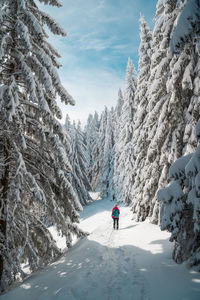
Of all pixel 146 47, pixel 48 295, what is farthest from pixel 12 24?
pixel 146 47

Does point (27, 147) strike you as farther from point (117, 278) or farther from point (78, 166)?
point (78, 166)

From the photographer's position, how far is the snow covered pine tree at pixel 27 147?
580 centimetres

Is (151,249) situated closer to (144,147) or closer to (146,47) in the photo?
(144,147)

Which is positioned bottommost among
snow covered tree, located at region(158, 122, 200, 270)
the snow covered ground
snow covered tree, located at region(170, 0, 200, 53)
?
the snow covered ground

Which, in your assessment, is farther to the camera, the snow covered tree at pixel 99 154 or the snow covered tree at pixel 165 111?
the snow covered tree at pixel 99 154

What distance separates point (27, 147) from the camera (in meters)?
6.84

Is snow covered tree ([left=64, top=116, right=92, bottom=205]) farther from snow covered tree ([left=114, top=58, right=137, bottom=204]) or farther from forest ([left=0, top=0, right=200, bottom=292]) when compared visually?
forest ([left=0, top=0, right=200, bottom=292])

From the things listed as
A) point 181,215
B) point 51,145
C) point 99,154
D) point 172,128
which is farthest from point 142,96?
point 99,154

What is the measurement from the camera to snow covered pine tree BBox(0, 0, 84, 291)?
580 centimetres

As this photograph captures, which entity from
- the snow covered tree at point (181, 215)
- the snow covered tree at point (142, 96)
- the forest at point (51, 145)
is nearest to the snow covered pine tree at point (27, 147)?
the forest at point (51, 145)

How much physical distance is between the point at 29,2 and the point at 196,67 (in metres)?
7.59

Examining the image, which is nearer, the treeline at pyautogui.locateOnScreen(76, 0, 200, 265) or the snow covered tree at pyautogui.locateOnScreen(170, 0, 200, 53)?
the snow covered tree at pyautogui.locateOnScreen(170, 0, 200, 53)

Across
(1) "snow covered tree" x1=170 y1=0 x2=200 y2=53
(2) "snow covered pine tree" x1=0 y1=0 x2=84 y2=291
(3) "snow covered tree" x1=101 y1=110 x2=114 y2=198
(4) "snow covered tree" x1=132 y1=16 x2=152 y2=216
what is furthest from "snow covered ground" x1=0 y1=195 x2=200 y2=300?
(3) "snow covered tree" x1=101 y1=110 x2=114 y2=198

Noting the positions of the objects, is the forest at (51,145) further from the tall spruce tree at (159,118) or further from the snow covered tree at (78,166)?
the snow covered tree at (78,166)
